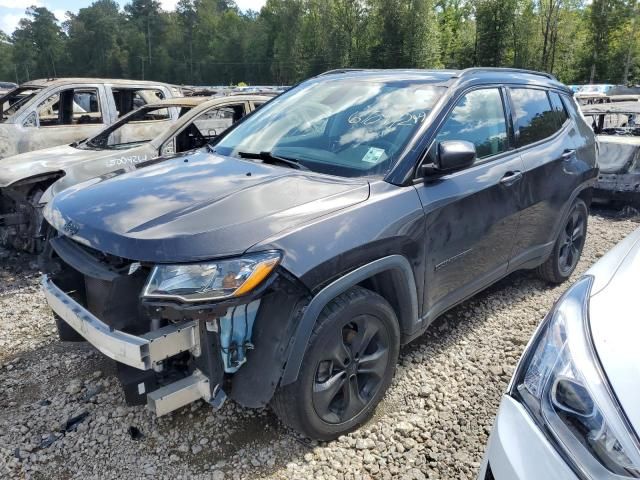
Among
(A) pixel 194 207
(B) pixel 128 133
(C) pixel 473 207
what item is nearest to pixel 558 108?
(C) pixel 473 207

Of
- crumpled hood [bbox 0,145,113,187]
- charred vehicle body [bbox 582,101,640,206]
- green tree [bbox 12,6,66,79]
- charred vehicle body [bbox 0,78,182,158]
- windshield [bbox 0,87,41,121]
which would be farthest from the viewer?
green tree [bbox 12,6,66,79]

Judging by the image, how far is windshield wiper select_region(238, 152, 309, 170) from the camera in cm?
282

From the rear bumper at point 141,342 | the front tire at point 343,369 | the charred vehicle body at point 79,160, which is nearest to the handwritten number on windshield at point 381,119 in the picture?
the front tire at point 343,369

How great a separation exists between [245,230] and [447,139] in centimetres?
144

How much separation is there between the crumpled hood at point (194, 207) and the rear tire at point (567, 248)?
2.48m

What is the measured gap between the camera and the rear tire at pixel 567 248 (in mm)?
4215

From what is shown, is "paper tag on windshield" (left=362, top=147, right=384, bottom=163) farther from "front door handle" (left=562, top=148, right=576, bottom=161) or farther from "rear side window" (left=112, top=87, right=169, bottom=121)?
"rear side window" (left=112, top=87, right=169, bottom=121)

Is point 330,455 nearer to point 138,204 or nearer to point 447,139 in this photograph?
point 138,204

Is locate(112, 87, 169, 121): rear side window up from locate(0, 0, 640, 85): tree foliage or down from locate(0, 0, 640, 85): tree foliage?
down

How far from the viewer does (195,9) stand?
9856 cm

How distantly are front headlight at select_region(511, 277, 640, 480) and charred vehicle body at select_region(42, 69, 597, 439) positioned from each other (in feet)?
2.93

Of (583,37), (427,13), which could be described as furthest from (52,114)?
(583,37)

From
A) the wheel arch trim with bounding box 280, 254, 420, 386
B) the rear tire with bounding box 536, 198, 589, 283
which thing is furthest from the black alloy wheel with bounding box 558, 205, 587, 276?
the wheel arch trim with bounding box 280, 254, 420, 386

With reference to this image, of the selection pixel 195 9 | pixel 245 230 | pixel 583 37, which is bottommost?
pixel 245 230
